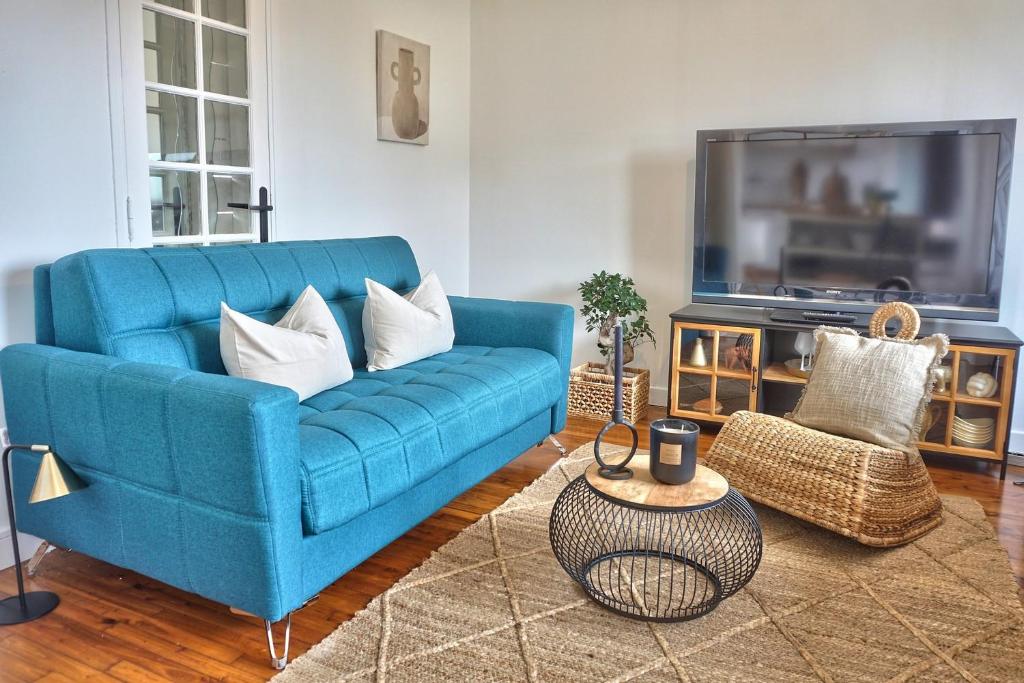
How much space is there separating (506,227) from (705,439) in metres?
1.70

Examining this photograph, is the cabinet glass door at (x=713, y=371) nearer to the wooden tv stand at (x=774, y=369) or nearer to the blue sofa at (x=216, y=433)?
the wooden tv stand at (x=774, y=369)

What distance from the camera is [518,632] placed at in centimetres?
203

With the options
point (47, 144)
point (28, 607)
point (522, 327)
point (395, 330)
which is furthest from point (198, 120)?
point (28, 607)

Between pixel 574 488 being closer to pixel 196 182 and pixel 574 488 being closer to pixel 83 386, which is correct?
pixel 83 386

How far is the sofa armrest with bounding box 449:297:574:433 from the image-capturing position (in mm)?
3223

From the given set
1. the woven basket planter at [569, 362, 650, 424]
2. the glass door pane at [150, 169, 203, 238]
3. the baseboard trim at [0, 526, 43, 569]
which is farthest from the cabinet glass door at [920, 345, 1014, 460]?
the baseboard trim at [0, 526, 43, 569]

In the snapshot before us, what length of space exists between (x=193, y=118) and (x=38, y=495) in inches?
61.4

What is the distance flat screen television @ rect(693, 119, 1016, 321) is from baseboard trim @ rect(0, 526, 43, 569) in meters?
2.90

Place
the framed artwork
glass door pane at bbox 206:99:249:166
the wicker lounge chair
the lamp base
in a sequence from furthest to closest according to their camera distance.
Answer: the framed artwork, glass door pane at bbox 206:99:249:166, the wicker lounge chair, the lamp base

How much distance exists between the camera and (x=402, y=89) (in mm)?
4051

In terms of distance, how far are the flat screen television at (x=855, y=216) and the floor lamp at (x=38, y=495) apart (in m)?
2.85

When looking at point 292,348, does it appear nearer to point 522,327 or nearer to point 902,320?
point 522,327

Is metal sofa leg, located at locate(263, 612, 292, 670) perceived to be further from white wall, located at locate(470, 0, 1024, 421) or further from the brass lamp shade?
white wall, located at locate(470, 0, 1024, 421)

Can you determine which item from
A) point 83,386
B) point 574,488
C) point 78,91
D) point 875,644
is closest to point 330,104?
point 78,91
